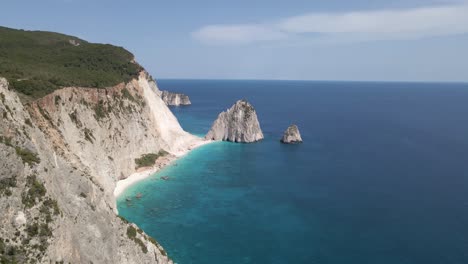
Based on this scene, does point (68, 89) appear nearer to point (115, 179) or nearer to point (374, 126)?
point (115, 179)

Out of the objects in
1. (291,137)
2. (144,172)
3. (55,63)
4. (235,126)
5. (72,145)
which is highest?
(55,63)

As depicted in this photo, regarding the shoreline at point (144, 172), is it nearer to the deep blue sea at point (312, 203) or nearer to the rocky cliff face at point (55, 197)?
the deep blue sea at point (312, 203)

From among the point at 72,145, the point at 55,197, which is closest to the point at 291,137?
the point at 72,145

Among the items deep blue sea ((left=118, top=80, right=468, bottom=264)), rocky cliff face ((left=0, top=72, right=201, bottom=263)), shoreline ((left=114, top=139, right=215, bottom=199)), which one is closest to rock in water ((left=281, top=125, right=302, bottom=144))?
deep blue sea ((left=118, top=80, right=468, bottom=264))

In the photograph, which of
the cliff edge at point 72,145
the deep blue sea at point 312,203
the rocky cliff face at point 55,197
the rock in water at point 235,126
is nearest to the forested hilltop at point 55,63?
the cliff edge at point 72,145

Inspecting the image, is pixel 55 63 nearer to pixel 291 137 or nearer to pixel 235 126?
pixel 235 126

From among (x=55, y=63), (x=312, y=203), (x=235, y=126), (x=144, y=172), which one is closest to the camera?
(x=312, y=203)

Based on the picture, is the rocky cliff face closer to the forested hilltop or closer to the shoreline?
the forested hilltop
